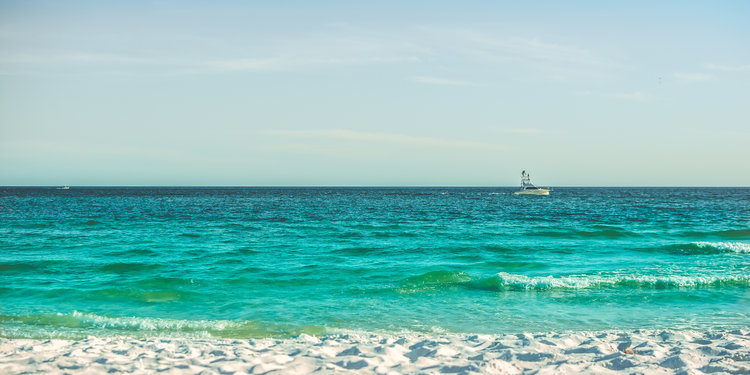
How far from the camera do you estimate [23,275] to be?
16.5m

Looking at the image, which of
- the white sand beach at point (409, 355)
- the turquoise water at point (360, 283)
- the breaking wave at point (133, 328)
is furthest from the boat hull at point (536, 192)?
the breaking wave at point (133, 328)

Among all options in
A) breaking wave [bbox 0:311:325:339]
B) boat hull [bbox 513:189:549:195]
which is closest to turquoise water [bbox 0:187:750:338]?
breaking wave [bbox 0:311:325:339]

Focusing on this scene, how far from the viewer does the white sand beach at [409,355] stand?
670 centimetres

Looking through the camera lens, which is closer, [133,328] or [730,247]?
[133,328]

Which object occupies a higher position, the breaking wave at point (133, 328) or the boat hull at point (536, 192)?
the boat hull at point (536, 192)

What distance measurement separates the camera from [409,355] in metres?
7.51

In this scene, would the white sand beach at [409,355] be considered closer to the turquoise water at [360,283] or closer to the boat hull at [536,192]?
the turquoise water at [360,283]

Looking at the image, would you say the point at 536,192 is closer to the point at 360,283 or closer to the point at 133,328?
the point at 360,283

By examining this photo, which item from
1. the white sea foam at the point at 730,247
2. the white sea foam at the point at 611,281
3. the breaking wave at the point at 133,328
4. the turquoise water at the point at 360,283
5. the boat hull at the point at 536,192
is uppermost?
the boat hull at the point at 536,192

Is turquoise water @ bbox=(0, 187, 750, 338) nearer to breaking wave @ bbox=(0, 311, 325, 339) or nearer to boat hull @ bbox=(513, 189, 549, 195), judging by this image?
breaking wave @ bbox=(0, 311, 325, 339)

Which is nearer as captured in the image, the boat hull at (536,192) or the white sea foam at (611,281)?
the white sea foam at (611,281)

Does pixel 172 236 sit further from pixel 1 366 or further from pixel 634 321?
pixel 634 321

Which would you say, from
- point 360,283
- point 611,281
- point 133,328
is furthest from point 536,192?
point 133,328

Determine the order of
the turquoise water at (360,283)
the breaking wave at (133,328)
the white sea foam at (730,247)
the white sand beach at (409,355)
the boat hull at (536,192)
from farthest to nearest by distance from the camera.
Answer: the boat hull at (536,192) → the white sea foam at (730,247) → the turquoise water at (360,283) → the breaking wave at (133,328) → the white sand beach at (409,355)
